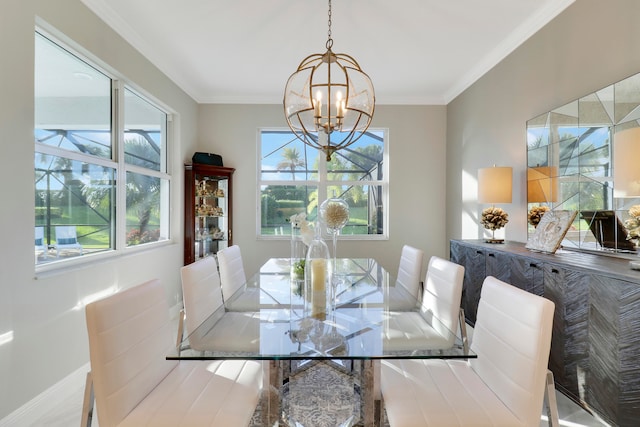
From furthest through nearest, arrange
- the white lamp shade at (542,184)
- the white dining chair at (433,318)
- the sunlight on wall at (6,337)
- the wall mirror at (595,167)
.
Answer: the white lamp shade at (542,184) → the sunlight on wall at (6,337) → the wall mirror at (595,167) → the white dining chair at (433,318)

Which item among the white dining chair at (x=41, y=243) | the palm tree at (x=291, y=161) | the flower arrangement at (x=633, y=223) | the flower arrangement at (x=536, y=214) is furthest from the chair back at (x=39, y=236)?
the flower arrangement at (x=536, y=214)

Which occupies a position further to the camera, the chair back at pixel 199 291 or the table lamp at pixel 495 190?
the table lamp at pixel 495 190

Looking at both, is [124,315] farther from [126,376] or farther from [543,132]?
[543,132]

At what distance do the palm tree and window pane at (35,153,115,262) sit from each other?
2.24 m

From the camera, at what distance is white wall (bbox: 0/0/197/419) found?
1806 mm

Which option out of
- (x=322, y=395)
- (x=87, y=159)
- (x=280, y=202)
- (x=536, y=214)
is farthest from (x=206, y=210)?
(x=536, y=214)

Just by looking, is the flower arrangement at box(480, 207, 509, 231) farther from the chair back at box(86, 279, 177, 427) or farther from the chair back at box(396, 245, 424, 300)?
the chair back at box(86, 279, 177, 427)

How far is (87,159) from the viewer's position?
2543 millimetres

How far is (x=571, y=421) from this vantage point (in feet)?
6.05

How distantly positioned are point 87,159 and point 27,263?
93 cm

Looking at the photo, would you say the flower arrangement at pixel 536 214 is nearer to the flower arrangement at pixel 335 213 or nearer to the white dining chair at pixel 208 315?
the flower arrangement at pixel 335 213

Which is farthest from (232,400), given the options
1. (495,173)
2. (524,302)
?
(495,173)

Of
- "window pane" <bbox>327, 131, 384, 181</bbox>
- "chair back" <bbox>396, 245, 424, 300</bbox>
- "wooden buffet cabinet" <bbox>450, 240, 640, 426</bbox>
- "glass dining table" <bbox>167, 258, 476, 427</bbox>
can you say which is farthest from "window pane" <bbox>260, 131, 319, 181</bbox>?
"wooden buffet cabinet" <bbox>450, 240, 640, 426</bbox>

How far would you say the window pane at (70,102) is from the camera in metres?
2.16
